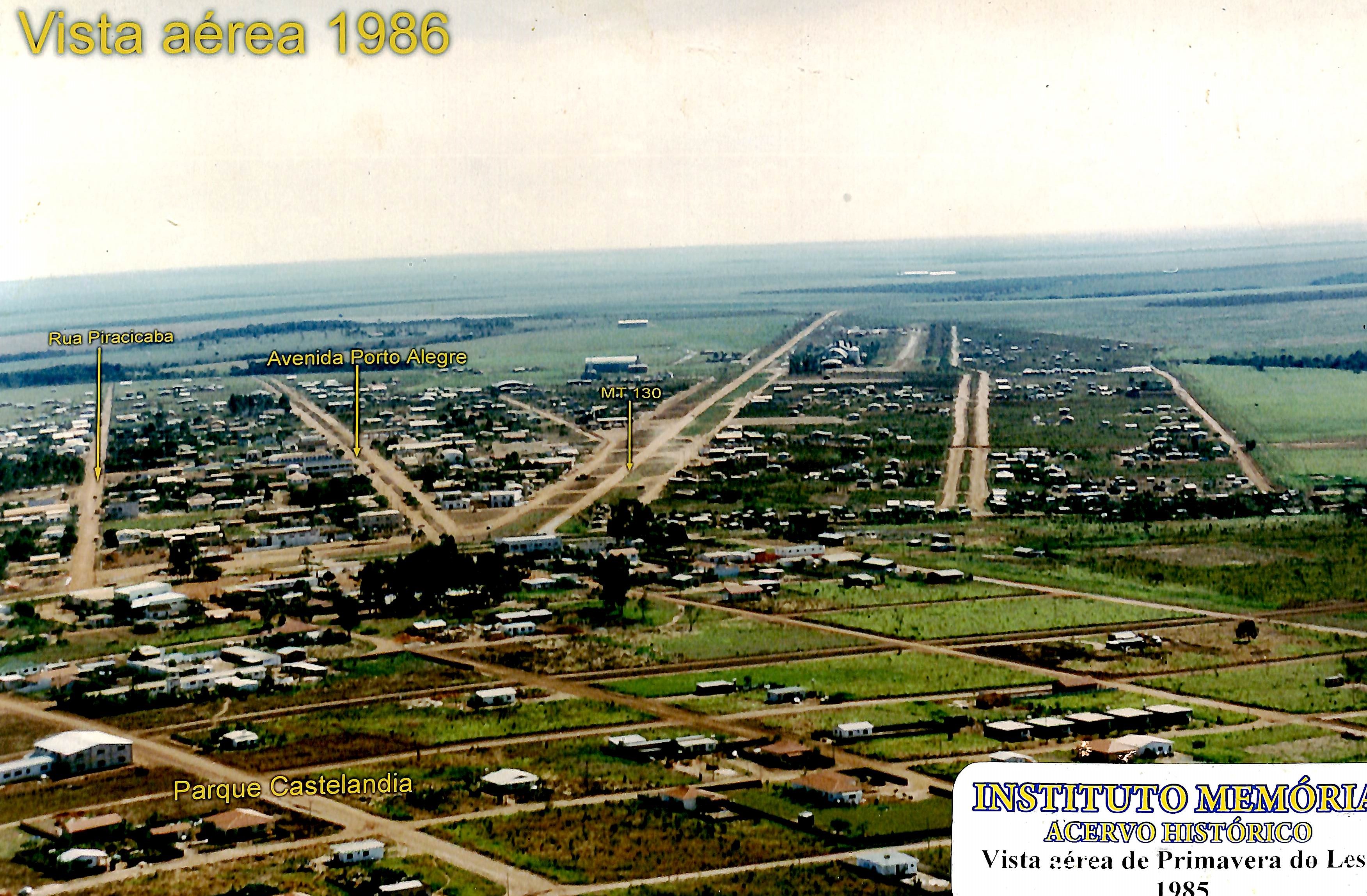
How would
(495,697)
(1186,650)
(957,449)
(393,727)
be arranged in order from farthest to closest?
(957,449) < (1186,650) < (495,697) < (393,727)

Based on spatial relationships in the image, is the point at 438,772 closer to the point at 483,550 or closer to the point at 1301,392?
the point at 483,550

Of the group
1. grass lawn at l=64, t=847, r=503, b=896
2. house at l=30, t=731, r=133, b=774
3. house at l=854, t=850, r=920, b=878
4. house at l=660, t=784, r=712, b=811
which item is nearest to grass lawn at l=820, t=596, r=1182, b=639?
house at l=660, t=784, r=712, b=811

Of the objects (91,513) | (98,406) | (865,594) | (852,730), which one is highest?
(98,406)

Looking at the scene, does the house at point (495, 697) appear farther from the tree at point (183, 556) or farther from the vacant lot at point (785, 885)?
the tree at point (183, 556)

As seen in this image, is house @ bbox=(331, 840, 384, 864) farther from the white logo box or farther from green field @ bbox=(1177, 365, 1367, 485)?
green field @ bbox=(1177, 365, 1367, 485)

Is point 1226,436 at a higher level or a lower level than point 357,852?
higher

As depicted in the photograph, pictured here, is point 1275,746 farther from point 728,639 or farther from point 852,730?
point 728,639

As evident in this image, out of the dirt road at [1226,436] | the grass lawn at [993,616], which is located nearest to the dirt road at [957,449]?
the grass lawn at [993,616]

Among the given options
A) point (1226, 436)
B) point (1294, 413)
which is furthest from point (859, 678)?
point (1294, 413)
